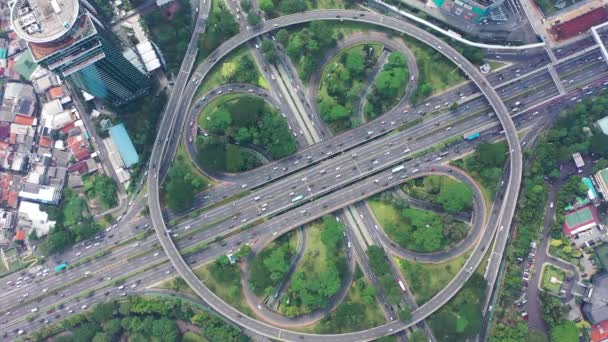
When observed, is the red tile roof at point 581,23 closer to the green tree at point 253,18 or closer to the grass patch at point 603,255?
the grass patch at point 603,255

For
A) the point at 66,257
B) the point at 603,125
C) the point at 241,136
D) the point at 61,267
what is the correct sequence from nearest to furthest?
the point at 603,125
the point at 241,136
the point at 61,267
the point at 66,257

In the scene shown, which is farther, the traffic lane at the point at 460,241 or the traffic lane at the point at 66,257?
the traffic lane at the point at 66,257

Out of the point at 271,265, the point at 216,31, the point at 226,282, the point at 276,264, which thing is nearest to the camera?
the point at 276,264

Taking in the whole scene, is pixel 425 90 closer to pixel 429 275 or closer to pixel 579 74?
pixel 579 74

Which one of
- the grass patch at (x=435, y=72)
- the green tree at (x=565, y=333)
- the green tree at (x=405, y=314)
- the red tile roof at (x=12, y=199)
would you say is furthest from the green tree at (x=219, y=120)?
the green tree at (x=565, y=333)

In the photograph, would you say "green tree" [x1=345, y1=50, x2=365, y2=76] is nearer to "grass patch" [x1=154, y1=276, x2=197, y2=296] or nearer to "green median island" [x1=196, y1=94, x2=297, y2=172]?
"green median island" [x1=196, y1=94, x2=297, y2=172]

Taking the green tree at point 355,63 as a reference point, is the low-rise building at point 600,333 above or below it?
below

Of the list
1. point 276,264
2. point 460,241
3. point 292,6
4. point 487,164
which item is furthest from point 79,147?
point 487,164
